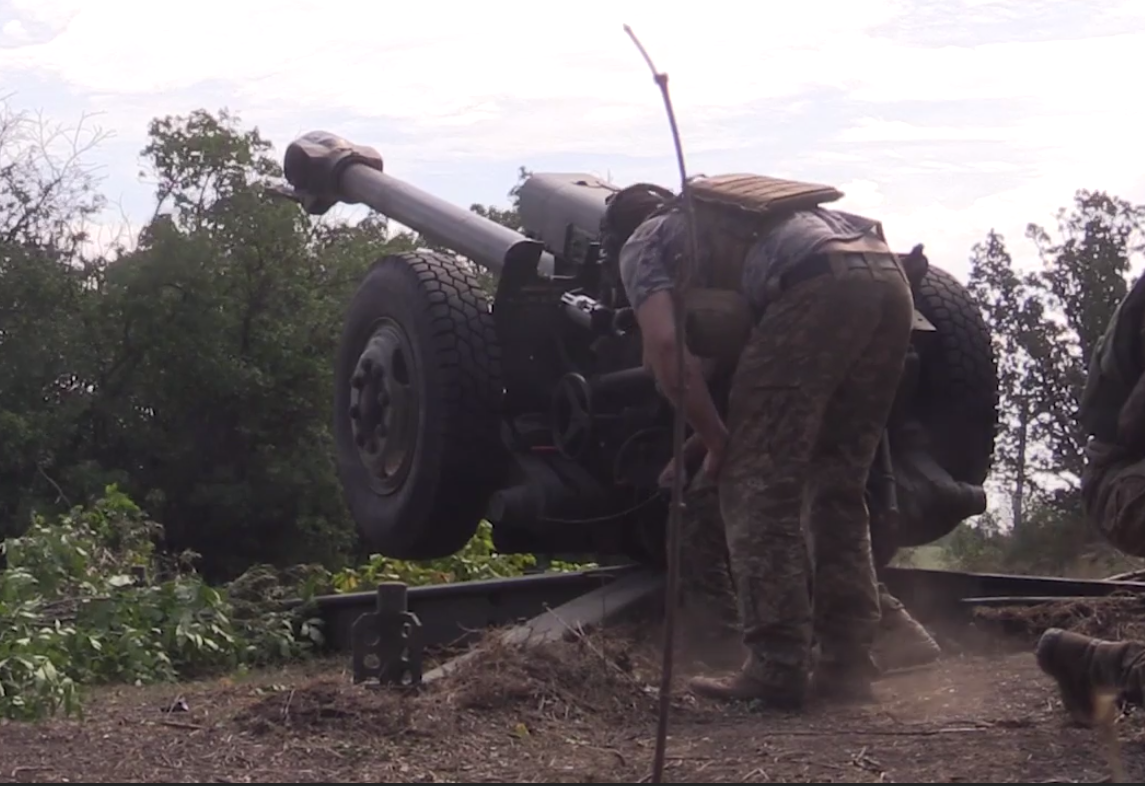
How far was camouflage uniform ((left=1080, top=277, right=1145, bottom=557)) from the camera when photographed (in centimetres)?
400

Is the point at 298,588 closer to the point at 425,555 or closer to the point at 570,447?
the point at 425,555

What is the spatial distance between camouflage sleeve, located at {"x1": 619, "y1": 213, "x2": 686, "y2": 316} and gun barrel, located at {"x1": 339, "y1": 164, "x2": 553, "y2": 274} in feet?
5.29

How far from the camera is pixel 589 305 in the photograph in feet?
20.2

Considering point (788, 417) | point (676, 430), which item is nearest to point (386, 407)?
point (788, 417)

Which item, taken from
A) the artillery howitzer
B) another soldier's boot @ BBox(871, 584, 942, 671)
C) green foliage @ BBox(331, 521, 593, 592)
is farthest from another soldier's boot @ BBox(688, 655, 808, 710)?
green foliage @ BBox(331, 521, 593, 592)

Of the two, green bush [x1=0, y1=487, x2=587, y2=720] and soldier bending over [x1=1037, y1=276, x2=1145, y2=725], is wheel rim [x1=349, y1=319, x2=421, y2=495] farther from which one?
soldier bending over [x1=1037, y1=276, x2=1145, y2=725]

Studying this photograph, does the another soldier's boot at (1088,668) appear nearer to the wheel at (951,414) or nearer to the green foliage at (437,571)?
the wheel at (951,414)

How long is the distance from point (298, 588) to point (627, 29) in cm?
528

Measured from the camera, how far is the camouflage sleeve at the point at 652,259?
186 inches

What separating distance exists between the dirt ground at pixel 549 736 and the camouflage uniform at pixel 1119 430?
48 centimetres

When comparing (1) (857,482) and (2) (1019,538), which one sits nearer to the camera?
(1) (857,482)

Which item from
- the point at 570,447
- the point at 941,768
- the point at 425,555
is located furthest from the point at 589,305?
the point at 941,768

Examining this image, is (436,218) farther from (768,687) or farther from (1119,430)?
(1119,430)

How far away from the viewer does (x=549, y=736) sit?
4.26 meters
